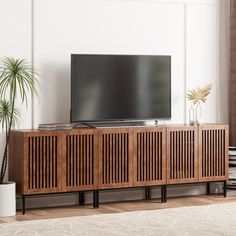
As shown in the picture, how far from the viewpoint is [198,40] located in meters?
7.72

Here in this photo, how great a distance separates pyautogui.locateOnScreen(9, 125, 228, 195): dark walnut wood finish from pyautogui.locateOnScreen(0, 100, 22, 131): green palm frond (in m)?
0.14

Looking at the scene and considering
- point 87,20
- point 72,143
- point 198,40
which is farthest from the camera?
point 198,40

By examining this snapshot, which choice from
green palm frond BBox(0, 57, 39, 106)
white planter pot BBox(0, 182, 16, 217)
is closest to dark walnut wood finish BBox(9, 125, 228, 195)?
white planter pot BBox(0, 182, 16, 217)

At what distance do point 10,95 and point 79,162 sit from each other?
2.98 ft

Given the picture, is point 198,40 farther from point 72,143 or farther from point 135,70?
point 72,143

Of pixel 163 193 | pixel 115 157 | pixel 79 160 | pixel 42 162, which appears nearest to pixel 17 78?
pixel 42 162

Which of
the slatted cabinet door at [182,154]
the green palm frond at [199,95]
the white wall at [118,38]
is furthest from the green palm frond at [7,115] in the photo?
the green palm frond at [199,95]

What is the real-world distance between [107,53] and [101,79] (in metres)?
0.39

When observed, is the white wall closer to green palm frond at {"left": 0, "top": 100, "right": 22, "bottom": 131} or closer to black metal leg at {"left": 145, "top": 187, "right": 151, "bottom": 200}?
green palm frond at {"left": 0, "top": 100, "right": 22, "bottom": 131}

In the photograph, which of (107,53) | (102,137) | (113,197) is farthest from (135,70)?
(113,197)

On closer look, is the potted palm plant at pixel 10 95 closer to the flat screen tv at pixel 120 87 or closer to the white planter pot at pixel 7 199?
the white planter pot at pixel 7 199

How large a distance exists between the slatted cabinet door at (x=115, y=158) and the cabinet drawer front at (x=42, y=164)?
0.47m

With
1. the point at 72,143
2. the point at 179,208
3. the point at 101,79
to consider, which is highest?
the point at 101,79

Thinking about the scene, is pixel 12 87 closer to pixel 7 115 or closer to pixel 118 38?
pixel 7 115
